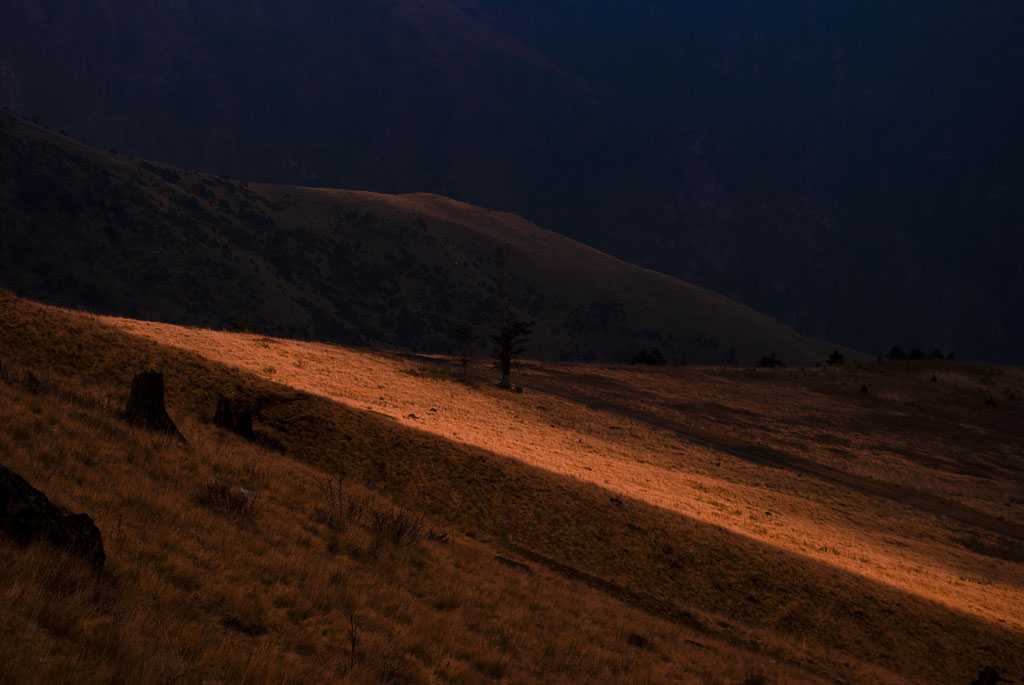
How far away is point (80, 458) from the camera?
399 inches

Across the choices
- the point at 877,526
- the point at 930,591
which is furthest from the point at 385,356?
the point at 930,591

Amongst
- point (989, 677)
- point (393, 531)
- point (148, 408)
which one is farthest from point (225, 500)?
point (989, 677)

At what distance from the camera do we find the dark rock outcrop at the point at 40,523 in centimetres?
689

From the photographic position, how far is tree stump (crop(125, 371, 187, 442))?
13.1 m

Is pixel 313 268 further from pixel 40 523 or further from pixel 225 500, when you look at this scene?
pixel 40 523

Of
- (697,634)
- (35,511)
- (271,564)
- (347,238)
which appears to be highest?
(347,238)

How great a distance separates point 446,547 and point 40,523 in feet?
24.2

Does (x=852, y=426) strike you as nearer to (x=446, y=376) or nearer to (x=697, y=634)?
(x=446, y=376)

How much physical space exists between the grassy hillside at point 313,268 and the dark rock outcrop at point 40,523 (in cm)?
7154

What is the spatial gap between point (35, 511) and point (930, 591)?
22.0 meters

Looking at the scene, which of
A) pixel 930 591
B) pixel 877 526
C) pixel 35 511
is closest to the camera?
pixel 35 511

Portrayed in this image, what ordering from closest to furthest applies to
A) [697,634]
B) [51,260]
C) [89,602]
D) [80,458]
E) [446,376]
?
[89,602], [80,458], [697,634], [446,376], [51,260]

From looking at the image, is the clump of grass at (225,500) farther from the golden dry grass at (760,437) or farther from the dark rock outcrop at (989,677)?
the dark rock outcrop at (989,677)

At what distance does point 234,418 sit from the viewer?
16.3m
